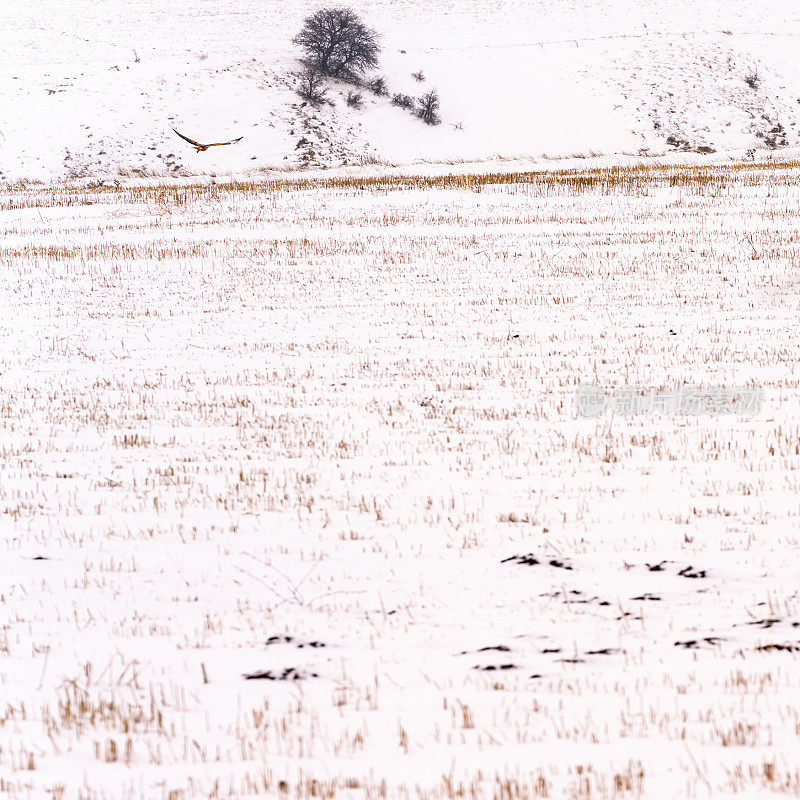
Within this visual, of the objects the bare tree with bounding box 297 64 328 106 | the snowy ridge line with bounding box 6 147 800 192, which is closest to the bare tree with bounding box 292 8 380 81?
the bare tree with bounding box 297 64 328 106

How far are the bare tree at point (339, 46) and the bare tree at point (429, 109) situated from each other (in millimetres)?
A: 3405

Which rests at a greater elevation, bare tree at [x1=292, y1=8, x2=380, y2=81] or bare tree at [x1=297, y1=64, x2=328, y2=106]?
bare tree at [x1=292, y1=8, x2=380, y2=81]

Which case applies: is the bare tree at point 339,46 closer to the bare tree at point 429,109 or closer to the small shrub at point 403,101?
the small shrub at point 403,101

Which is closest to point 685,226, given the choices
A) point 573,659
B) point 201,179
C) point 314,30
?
point 573,659

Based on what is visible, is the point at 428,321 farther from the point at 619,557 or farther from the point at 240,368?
the point at 619,557

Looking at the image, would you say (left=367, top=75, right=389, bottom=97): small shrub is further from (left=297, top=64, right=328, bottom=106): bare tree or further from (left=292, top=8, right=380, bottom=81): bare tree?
(left=297, top=64, right=328, bottom=106): bare tree

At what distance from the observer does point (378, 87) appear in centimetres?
5203

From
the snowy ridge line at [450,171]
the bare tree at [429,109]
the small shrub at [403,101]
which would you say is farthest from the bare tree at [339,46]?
the snowy ridge line at [450,171]

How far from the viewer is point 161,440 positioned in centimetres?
879

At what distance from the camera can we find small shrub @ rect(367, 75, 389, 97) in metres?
51.9

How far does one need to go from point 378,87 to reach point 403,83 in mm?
2145

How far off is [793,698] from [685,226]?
1803 cm

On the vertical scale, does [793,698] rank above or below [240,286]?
below

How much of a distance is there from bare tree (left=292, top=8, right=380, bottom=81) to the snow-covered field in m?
38.9
